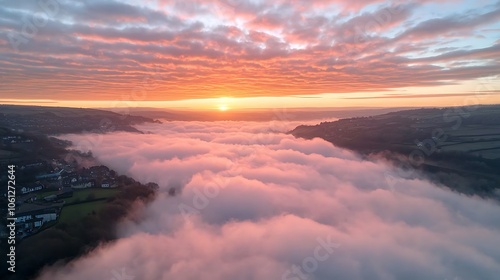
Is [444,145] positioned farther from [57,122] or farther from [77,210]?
[57,122]

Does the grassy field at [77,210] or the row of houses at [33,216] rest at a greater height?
the row of houses at [33,216]

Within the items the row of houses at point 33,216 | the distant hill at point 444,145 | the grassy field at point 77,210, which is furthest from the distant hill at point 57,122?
the distant hill at point 444,145

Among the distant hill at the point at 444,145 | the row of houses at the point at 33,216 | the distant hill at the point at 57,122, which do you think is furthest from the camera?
the distant hill at the point at 57,122

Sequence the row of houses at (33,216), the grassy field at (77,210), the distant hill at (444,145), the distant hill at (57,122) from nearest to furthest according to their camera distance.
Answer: the row of houses at (33,216), the grassy field at (77,210), the distant hill at (444,145), the distant hill at (57,122)

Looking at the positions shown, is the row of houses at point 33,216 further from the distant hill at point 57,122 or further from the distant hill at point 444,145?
the distant hill at point 444,145

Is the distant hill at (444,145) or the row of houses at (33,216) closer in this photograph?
the row of houses at (33,216)

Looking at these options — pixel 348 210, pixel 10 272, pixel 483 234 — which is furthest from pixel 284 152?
pixel 10 272
